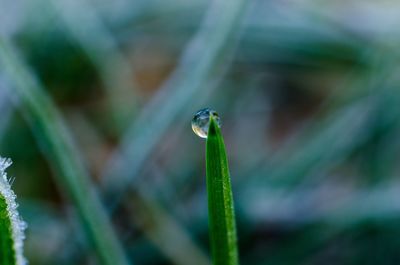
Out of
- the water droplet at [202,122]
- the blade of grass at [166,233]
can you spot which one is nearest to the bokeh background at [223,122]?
the blade of grass at [166,233]

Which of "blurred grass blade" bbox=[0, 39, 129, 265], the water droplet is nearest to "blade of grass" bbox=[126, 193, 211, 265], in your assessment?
"blurred grass blade" bbox=[0, 39, 129, 265]

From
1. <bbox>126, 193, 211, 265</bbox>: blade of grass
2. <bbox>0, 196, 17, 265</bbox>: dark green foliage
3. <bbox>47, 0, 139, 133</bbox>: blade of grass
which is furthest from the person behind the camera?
<bbox>47, 0, 139, 133</bbox>: blade of grass

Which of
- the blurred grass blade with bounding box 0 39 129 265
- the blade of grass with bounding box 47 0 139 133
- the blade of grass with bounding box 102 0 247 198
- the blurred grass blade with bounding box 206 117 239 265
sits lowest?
the blurred grass blade with bounding box 206 117 239 265

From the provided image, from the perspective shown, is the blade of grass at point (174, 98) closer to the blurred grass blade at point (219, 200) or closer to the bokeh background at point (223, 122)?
the bokeh background at point (223, 122)

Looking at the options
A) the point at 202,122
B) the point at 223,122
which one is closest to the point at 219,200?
the point at 202,122

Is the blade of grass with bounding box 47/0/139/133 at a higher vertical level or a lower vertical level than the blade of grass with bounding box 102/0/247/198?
Answer: higher

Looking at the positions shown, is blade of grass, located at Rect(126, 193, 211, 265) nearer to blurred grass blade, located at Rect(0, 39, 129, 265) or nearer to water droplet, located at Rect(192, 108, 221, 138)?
blurred grass blade, located at Rect(0, 39, 129, 265)

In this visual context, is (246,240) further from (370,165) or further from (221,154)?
(221,154)
